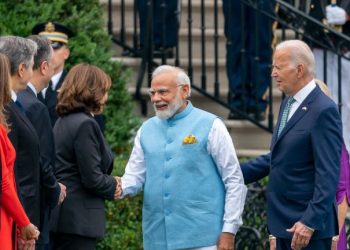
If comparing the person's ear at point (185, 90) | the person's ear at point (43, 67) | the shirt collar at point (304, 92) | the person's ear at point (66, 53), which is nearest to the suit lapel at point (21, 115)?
the person's ear at point (43, 67)

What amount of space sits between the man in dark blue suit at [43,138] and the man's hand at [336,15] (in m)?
4.39

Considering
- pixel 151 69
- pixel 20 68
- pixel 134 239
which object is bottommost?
pixel 134 239

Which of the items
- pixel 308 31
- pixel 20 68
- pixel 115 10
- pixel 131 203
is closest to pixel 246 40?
pixel 308 31

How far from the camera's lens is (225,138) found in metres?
7.84

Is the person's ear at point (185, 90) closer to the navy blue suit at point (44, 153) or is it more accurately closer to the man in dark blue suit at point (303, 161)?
the man in dark blue suit at point (303, 161)

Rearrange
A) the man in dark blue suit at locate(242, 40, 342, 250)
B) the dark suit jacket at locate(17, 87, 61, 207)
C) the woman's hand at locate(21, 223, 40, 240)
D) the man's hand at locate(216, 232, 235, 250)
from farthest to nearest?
1. the man's hand at locate(216, 232, 235, 250)
2. the dark suit jacket at locate(17, 87, 61, 207)
3. the man in dark blue suit at locate(242, 40, 342, 250)
4. the woman's hand at locate(21, 223, 40, 240)

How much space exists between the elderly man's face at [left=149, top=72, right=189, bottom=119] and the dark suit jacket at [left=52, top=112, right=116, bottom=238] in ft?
1.65

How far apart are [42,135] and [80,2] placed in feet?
11.6

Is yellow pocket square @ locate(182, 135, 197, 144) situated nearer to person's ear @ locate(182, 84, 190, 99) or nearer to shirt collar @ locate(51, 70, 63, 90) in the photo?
person's ear @ locate(182, 84, 190, 99)

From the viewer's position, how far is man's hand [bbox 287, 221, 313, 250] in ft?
24.1

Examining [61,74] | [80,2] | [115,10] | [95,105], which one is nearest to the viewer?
[95,105]

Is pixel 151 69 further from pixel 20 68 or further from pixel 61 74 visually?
pixel 20 68

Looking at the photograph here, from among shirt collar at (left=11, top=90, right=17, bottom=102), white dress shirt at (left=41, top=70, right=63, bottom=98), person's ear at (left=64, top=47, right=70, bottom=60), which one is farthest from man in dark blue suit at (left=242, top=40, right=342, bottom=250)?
person's ear at (left=64, top=47, right=70, bottom=60)

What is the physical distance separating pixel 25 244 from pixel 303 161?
63.7 inches
